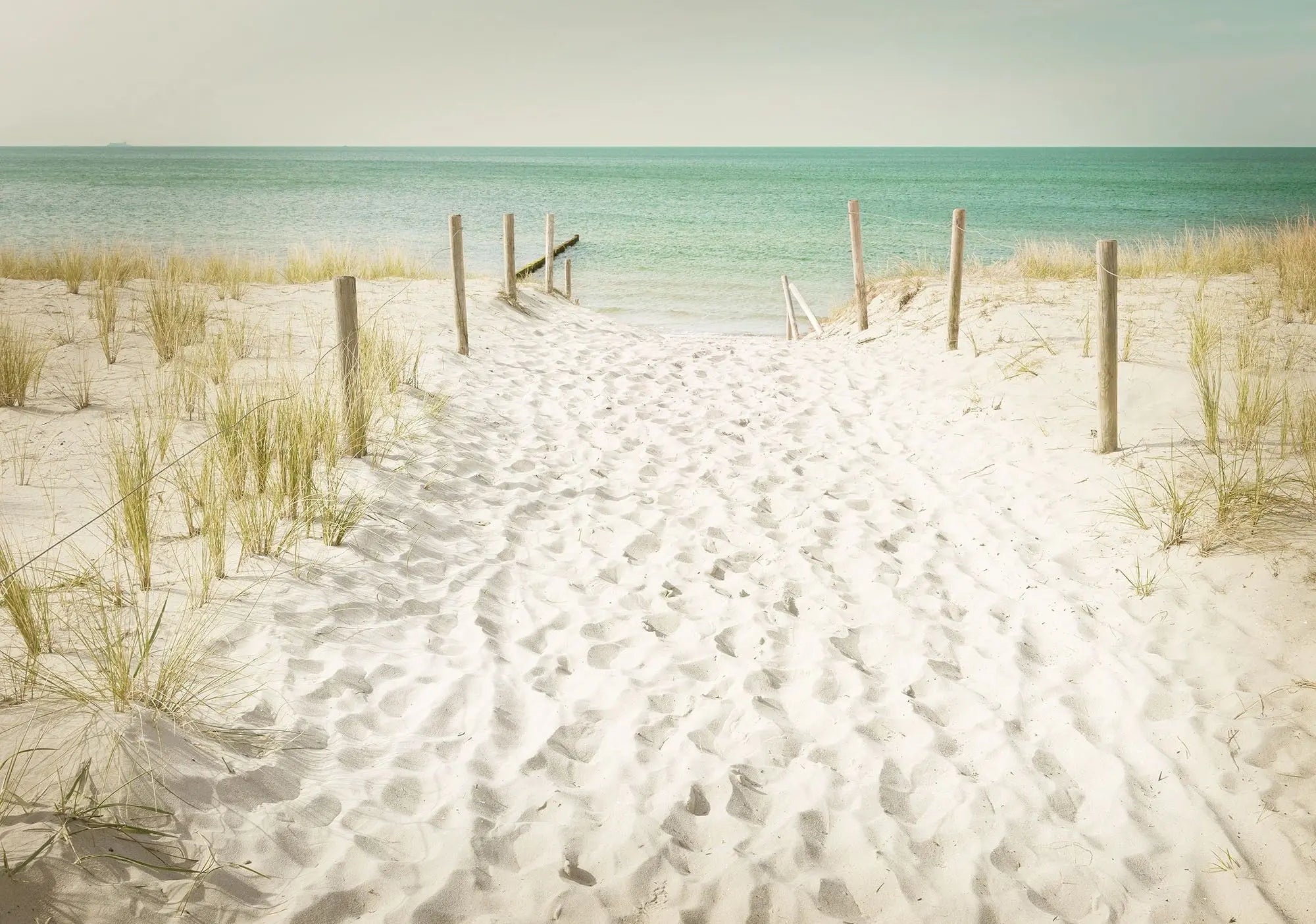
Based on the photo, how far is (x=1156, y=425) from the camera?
6129mm

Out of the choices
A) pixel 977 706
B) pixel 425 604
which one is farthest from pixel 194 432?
pixel 977 706

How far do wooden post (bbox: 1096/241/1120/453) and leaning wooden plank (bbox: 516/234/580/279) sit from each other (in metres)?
9.97

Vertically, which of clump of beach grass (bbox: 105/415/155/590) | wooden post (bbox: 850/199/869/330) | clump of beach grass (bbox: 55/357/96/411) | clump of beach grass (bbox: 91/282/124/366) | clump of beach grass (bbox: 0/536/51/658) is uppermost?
wooden post (bbox: 850/199/869/330)

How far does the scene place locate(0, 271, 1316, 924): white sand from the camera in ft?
8.44

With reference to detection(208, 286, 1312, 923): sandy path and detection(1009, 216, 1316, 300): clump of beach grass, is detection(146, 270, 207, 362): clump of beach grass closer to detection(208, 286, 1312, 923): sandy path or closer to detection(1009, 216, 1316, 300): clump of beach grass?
detection(208, 286, 1312, 923): sandy path

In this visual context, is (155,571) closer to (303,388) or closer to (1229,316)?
(303,388)

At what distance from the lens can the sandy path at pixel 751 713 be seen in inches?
103

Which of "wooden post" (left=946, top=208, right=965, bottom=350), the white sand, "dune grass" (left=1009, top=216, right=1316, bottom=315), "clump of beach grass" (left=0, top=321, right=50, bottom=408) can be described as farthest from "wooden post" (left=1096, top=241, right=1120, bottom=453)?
"clump of beach grass" (left=0, top=321, right=50, bottom=408)

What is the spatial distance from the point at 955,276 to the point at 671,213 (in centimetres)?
2937

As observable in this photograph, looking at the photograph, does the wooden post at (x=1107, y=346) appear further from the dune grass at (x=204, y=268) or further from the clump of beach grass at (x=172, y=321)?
the dune grass at (x=204, y=268)

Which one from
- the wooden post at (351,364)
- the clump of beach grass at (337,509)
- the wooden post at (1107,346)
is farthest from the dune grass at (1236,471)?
the wooden post at (351,364)

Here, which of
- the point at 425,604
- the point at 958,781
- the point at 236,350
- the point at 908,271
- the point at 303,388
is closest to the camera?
the point at 958,781

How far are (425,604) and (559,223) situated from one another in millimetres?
29976

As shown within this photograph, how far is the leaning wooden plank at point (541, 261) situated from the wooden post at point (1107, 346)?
9.97 meters
